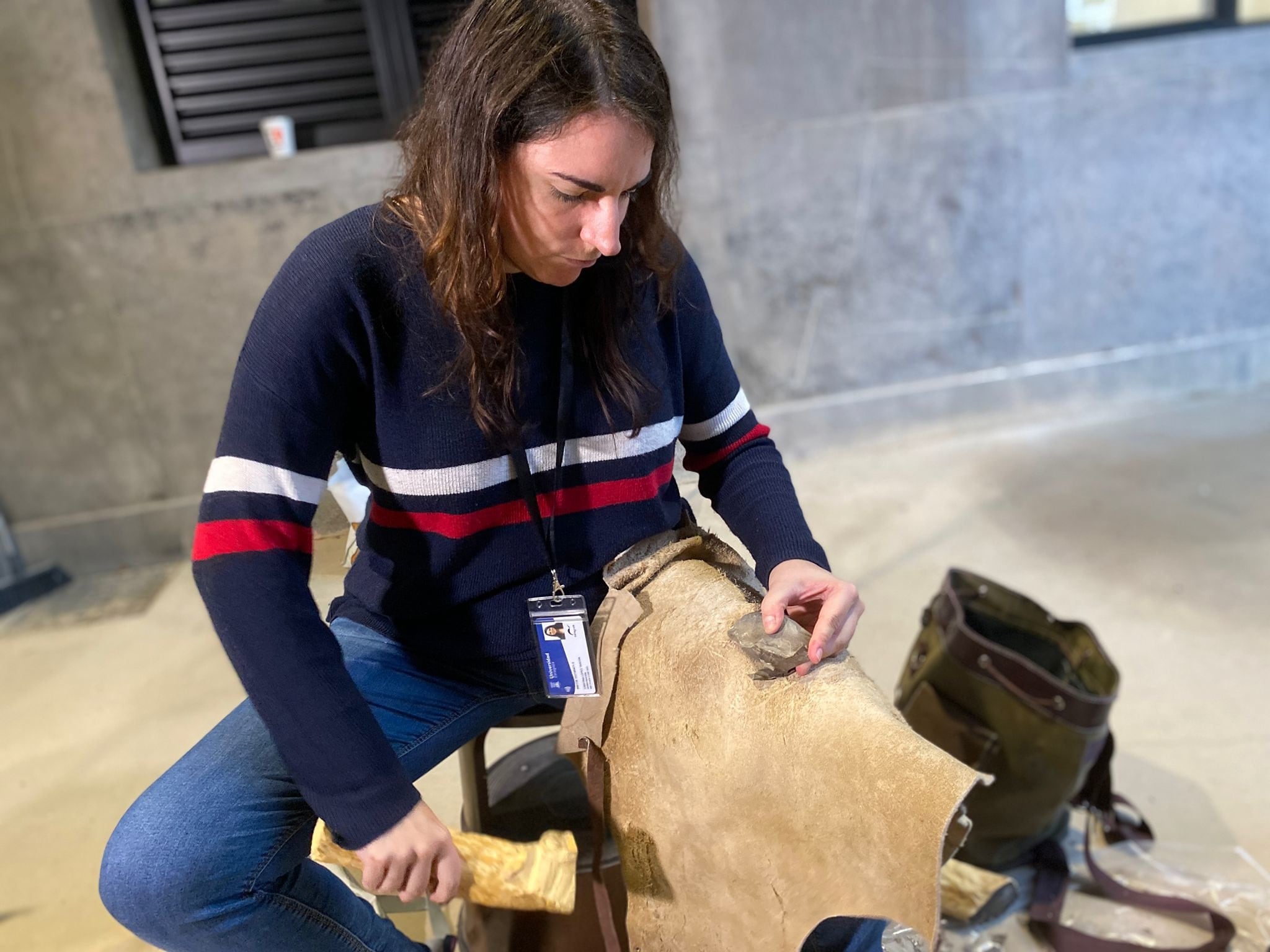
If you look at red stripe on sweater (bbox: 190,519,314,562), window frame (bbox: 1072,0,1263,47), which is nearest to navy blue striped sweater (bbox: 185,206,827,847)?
red stripe on sweater (bbox: 190,519,314,562)

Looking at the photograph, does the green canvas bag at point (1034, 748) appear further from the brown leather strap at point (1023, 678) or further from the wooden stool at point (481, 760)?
the wooden stool at point (481, 760)

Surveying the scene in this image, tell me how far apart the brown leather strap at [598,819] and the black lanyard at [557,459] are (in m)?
0.19

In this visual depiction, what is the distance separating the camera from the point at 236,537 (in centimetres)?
101

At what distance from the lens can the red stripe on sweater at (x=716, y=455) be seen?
140 centimetres

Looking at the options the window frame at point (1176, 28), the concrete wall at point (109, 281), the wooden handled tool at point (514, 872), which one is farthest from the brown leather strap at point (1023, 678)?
the window frame at point (1176, 28)

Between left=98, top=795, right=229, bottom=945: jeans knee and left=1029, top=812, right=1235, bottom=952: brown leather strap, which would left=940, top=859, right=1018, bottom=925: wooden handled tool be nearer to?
left=1029, top=812, right=1235, bottom=952: brown leather strap

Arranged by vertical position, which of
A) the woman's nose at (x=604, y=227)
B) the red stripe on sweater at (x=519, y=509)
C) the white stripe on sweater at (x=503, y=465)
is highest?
the woman's nose at (x=604, y=227)

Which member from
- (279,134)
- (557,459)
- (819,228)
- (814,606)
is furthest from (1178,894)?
(279,134)

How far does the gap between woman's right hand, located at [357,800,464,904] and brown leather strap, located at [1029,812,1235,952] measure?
3.37ft

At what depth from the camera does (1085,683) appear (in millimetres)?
1771

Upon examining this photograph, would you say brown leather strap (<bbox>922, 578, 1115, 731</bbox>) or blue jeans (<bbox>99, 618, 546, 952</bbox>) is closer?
blue jeans (<bbox>99, 618, 546, 952</bbox>)

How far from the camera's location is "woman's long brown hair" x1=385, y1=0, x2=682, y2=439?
100 centimetres

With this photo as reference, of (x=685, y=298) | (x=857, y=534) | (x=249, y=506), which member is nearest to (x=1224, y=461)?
(x=857, y=534)

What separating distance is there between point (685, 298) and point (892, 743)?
26.1 inches
